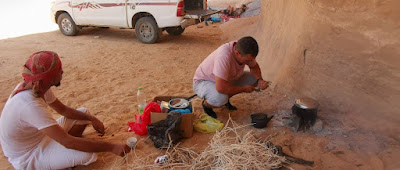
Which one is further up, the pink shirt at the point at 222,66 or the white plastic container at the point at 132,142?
the pink shirt at the point at 222,66

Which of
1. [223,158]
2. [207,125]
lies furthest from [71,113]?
[223,158]

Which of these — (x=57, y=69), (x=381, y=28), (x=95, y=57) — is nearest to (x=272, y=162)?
(x=381, y=28)

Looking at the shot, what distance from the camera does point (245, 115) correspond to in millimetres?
4051

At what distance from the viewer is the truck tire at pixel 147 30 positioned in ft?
25.9

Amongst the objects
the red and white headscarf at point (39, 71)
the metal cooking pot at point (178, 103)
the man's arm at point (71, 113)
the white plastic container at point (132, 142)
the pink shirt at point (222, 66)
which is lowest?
the white plastic container at point (132, 142)

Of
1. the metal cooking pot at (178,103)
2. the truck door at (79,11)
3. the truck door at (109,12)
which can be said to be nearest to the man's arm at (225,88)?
the metal cooking pot at (178,103)

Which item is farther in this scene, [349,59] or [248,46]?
[349,59]

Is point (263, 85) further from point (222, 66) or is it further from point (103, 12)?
point (103, 12)

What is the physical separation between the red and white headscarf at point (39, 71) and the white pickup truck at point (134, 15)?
17.3 feet

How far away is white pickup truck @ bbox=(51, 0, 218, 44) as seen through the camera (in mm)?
7559

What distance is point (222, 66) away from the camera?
3.48m

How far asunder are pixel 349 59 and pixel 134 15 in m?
6.12

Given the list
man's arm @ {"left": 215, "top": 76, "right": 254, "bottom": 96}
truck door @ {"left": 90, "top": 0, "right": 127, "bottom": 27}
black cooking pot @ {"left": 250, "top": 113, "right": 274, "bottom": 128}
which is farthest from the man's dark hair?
truck door @ {"left": 90, "top": 0, "right": 127, "bottom": 27}

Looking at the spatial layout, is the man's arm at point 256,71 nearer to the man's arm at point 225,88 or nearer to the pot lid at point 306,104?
the man's arm at point 225,88
